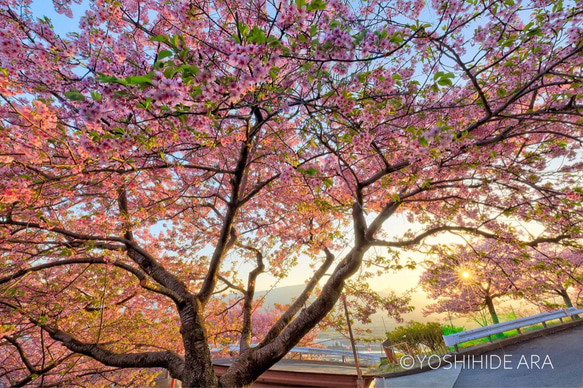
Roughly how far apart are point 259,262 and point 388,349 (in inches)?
215

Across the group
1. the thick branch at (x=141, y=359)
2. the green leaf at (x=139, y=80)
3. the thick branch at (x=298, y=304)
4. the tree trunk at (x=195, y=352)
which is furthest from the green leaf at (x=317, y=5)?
the thick branch at (x=141, y=359)

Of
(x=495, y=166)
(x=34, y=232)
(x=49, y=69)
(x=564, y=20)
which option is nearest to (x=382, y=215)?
(x=495, y=166)

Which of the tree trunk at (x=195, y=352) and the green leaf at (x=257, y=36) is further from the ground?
the green leaf at (x=257, y=36)

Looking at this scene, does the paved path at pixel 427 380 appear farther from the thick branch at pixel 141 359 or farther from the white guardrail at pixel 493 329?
the thick branch at pixel 141 359

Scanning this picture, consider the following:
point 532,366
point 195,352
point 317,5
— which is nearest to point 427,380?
point 532,366

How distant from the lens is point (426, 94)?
4336mm

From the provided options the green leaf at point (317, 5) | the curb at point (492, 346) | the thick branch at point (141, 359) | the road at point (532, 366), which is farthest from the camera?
the curb at point (492, 346)

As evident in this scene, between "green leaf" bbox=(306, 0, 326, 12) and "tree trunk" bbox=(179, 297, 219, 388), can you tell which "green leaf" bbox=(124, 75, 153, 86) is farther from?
"tree trunk" bbox=(179, 297, 219, 388)

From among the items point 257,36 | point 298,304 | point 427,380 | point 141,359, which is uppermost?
point 257,36

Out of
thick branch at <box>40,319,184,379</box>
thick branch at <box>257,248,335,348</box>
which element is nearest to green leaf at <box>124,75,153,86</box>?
thick branch at <box>40,319,184,379</box>

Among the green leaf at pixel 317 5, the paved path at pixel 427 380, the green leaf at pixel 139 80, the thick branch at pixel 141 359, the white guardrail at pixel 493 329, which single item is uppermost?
the green leaf at pixel 317 5

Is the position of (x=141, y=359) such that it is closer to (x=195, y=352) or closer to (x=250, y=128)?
(x=195, y=352)

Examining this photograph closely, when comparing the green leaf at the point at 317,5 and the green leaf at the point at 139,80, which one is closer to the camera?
the green leaf at the point at 139,80

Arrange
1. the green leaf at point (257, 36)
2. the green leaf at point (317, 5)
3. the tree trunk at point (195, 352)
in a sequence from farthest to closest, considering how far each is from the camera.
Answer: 1. the tree trunk at point (195, 352)
2. the green leaf at point (317, 5)
3. the green leaf at point (257, 36)
